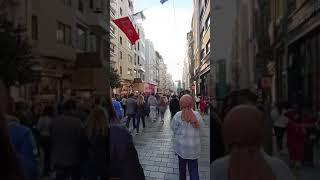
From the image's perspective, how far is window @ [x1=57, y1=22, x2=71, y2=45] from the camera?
2.82 meters

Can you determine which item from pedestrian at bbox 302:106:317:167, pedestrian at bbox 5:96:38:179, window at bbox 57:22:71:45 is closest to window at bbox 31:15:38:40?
Answer: window at bbox 57:22:71:45

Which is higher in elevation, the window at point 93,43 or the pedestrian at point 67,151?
the window at point 93,43

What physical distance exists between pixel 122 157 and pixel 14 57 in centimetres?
180

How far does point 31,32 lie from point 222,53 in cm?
115

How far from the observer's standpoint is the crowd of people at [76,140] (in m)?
2.84

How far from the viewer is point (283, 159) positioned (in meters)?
2.42

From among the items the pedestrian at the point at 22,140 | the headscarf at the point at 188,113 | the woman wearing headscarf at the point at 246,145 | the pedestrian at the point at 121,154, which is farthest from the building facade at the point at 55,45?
the headscarf at the point at 188,113

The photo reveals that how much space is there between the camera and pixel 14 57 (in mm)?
2699

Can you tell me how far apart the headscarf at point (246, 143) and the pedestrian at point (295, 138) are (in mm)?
347

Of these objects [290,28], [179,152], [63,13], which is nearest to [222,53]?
[290,28]

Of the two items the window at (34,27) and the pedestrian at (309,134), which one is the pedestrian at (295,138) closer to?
the pedestrian at (309,134)

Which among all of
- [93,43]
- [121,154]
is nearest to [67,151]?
[121,154]

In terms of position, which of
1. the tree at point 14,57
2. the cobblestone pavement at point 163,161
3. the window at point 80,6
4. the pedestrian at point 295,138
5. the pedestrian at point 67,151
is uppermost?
the window at point 80,6

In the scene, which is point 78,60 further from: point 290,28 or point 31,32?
point 290,28
